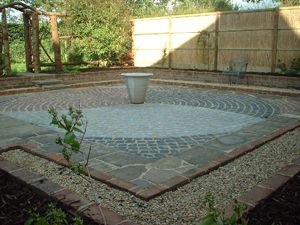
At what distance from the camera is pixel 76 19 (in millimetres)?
12859

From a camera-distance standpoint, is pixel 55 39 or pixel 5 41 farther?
pixel 55 39

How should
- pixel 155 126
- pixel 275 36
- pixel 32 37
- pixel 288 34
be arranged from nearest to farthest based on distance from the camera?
pixel 155 126, pixel 288 34, pixel 275 36, pixel 32 37

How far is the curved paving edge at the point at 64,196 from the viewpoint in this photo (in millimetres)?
2322

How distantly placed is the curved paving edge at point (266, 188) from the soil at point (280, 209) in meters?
0.04

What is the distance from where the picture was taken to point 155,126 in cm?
539

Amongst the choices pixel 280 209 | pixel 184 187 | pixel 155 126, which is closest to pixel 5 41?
pixel 155 126

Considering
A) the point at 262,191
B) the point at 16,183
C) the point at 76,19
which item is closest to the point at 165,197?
the point at 262,191

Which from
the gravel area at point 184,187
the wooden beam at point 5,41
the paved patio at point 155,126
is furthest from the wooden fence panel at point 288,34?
the wooden beam at point 5,41

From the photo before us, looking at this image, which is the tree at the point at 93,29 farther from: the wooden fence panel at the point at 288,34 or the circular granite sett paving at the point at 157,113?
the wooden fence panel at the point at 288,34

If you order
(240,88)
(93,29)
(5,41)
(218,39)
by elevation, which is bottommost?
(240,88)

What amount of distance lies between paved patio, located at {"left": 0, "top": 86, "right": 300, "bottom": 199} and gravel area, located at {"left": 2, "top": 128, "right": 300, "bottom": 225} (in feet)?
0.70

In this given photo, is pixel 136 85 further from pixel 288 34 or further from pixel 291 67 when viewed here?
pixel 288 34

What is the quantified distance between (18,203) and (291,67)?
9222 millimetres

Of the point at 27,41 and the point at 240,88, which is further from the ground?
the point at 27,41
